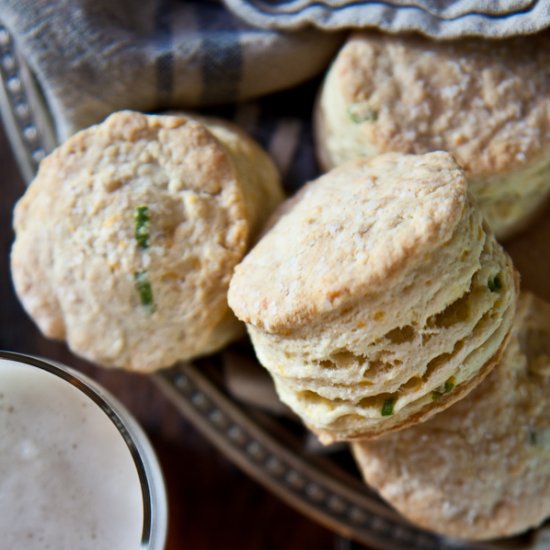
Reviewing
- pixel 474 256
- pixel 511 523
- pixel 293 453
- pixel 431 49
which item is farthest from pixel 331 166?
pixel 511 523

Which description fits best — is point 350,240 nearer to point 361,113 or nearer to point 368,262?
point 368,262

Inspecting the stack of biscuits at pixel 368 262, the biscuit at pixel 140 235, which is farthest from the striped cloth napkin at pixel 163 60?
the biscuit at pixel 140 235

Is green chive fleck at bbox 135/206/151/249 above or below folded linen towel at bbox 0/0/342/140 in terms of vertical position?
below

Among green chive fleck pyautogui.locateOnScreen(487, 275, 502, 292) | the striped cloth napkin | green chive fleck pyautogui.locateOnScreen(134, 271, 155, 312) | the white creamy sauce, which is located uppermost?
the striped cloth napkin

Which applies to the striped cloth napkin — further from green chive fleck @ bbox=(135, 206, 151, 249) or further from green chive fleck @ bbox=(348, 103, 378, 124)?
green chive fleck @ bbox=(135, 206, 151, 249)

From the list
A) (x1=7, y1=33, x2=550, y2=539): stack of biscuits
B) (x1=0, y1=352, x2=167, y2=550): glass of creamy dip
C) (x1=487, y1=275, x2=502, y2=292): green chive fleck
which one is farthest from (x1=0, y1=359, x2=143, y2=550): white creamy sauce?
(x1=487, y1=275, x2=502, y2=292): green chive fleck

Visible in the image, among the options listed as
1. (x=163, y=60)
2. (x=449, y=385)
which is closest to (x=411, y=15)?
(x=163, y=60)
